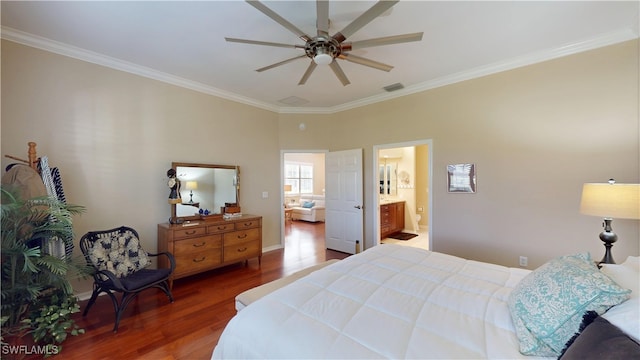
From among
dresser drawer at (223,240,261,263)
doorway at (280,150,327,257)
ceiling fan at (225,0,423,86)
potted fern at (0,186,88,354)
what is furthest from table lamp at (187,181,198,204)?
ceiling fan at (225,0,423,86)

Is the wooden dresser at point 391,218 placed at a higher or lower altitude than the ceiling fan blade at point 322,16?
lower

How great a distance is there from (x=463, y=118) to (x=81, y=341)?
4.80 m

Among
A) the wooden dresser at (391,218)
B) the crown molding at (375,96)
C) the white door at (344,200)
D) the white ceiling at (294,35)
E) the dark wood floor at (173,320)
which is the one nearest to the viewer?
the dark wood floor at (173,320)

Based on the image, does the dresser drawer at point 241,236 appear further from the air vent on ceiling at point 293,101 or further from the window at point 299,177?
the window at point 299,177

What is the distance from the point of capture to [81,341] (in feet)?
6.95

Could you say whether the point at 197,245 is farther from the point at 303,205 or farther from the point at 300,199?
the point at 300,199

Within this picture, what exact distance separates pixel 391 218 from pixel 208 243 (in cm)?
411

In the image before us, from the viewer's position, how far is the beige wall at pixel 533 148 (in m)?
2.60

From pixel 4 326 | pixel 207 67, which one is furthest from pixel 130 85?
pixel 4 326

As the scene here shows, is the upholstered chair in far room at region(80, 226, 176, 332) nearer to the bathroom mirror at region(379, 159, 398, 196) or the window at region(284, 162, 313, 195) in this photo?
the bathroom mirror at region(379, 159, 398, 196)

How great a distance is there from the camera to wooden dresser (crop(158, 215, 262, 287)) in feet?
10.3

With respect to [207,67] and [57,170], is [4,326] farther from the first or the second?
[207,67]

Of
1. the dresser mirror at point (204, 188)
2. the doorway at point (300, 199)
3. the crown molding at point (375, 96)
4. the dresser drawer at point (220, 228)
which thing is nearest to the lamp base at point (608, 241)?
the crown molding at point (375, 96)

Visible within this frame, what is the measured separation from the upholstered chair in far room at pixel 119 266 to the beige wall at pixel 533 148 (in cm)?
372
